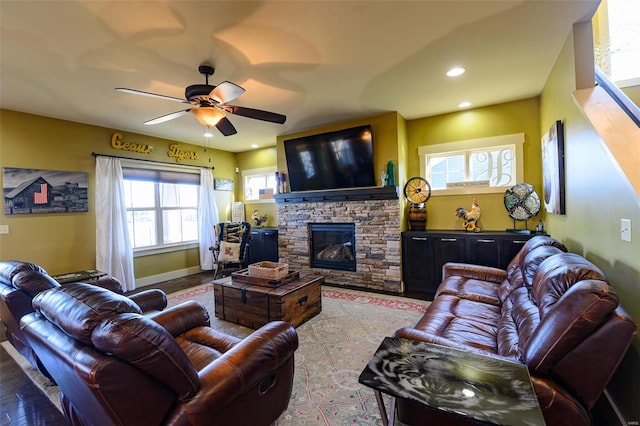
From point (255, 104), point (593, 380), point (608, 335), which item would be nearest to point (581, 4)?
point (608, 335)

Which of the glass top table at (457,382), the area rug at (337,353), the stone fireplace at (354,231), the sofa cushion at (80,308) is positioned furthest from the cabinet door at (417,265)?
the sofa cushion at (80,308)

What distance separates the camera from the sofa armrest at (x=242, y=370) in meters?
1.14

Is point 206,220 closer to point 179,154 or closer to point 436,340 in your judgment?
point 179,154

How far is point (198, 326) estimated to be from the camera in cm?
211

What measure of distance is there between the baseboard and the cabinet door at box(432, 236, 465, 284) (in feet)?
15.1

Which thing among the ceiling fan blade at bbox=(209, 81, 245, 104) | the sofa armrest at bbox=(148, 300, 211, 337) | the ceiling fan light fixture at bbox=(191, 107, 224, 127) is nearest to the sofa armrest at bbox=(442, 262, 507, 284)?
the sofa armrest at bbox=(148, 300, 211, 337)

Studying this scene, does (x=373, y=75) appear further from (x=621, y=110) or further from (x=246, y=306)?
(x=246, y=306)

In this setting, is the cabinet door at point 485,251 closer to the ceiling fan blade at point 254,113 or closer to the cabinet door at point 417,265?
the cabinet door at point 417,265

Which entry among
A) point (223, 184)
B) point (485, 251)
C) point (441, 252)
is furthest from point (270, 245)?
point (485, 251)

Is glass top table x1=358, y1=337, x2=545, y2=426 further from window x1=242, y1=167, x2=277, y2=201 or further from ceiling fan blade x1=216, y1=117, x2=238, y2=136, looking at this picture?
window x1=242, y1=167, x2=277, y2=201

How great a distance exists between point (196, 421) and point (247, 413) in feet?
1.15

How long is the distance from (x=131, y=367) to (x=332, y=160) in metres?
4.10

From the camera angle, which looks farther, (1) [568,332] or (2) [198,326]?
(2) [198,326]

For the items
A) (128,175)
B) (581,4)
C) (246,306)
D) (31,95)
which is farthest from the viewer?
(128,175)
